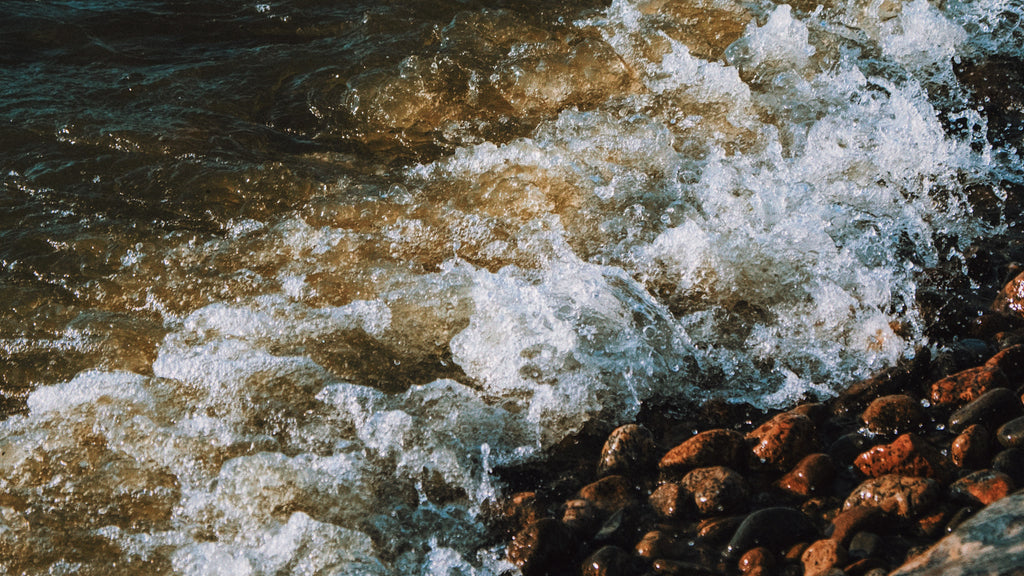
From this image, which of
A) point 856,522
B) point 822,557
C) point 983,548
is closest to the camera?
point 983,548

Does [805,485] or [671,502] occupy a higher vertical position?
[805,485]

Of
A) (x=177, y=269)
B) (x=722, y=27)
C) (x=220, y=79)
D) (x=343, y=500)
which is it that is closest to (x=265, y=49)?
(x=220, y=79)

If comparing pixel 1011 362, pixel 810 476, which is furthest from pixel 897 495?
pixel 1011 362

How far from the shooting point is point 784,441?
278 centimetres

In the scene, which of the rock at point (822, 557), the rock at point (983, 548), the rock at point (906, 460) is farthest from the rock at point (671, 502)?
the rock at point (983, 548)

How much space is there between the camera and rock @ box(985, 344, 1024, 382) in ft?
9.52

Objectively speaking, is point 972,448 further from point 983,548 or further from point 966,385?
point 983,548

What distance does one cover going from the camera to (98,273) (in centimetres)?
383

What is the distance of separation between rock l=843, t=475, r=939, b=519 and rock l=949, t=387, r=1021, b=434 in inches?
13.7

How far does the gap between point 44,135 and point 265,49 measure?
1.41 meters

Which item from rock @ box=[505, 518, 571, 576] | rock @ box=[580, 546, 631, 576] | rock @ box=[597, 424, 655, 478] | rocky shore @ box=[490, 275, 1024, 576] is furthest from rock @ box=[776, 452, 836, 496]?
rock @ box=[505, 518, 571, 576]

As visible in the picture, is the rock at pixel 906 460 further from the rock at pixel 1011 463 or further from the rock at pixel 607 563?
the rock at pixel 607 563

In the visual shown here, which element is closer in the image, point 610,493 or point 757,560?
point 757,560

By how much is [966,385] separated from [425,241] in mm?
2171
